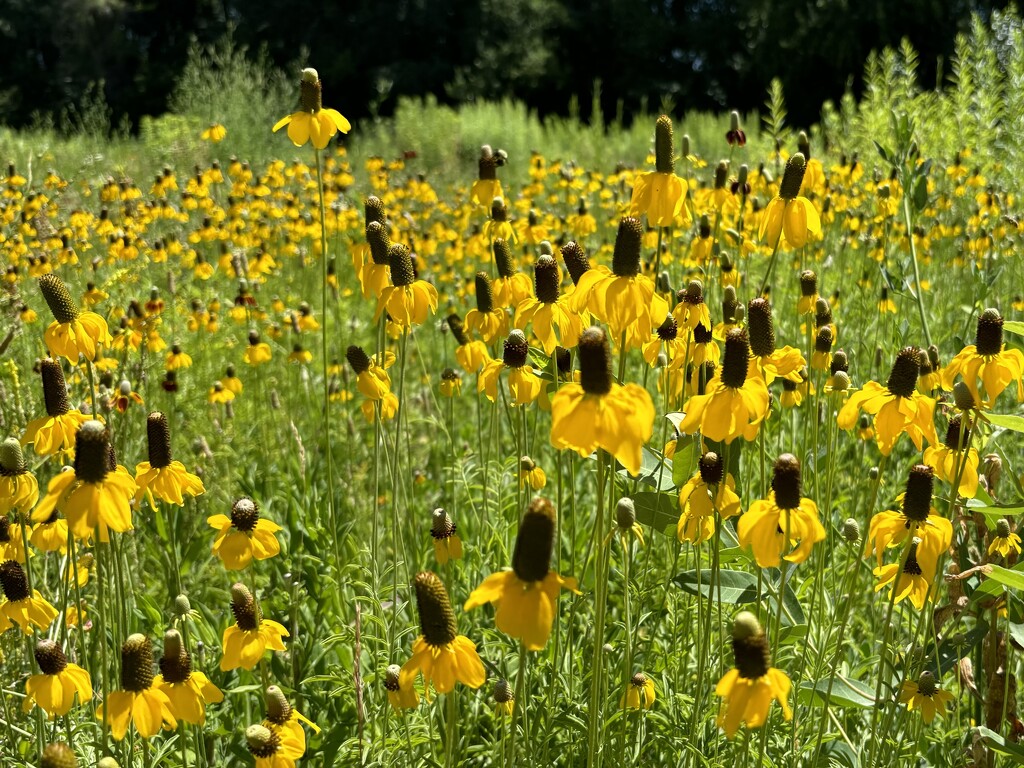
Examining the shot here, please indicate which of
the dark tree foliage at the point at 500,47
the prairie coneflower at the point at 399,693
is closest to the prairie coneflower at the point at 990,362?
the prairie coneflower at the point at 399,693

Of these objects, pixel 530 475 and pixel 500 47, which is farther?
pixel 500 47

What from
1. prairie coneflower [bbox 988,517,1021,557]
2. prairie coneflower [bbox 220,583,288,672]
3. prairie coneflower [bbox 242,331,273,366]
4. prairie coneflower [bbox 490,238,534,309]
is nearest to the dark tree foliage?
prairie coneflower [bbox 242,331,273,366]

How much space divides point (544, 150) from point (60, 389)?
10939 millimetres

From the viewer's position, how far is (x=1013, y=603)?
185cm

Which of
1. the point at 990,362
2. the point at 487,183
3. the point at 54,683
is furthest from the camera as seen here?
the point at 487,183

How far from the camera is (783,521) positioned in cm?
143

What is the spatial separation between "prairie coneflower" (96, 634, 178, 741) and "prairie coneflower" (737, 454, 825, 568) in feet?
2.94

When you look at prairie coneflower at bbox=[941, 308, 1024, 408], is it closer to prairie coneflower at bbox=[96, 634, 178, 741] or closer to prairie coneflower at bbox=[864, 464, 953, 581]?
prairie coneflower at bbox=[864, 464, 953, 581]

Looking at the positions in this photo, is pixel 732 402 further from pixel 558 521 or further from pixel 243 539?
pixel 243 539

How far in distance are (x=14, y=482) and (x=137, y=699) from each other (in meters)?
0.53

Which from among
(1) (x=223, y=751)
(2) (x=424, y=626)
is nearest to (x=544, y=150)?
(1) (x=223, y=751)

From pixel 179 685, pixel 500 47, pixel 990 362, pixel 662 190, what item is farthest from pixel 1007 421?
pixel 500 47

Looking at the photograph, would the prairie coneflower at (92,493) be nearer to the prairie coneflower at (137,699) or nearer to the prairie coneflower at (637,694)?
the prairie coneflower at (137,699)

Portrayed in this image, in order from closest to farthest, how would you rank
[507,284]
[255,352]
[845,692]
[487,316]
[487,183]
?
[845,692] < [507,284] < [487,316] < [487,183] < [255,352]
